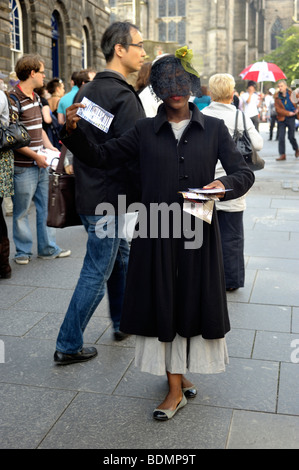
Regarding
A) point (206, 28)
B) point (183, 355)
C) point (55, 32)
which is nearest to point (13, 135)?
point (183, 355)

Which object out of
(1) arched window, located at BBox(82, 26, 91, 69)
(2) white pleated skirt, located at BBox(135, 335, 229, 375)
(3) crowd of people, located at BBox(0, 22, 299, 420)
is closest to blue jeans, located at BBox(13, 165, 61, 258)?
(3) crowd of people, located at BBox(0, 22, 299, 420)

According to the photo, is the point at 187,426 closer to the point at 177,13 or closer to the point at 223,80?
the point at 223,80

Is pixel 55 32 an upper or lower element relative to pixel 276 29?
lower

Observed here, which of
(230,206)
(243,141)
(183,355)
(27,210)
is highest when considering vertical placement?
(243,141)

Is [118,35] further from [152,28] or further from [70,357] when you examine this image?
[152,28]

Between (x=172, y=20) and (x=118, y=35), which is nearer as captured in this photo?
(x=118, y=35)

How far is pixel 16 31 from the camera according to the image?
57.1ft

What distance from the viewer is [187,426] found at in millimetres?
3297

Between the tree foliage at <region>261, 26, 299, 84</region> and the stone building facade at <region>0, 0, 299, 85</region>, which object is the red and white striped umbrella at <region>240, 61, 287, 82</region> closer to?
the stone building facade at <region>0, 0, 299, 85</region>

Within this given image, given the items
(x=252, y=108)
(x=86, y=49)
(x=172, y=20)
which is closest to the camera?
(x=252, y=108)

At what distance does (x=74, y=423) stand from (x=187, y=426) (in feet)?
1.97

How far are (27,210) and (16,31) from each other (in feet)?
39.5

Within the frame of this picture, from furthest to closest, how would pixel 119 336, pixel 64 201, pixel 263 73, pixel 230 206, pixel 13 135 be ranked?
pixel 263 73
pixel 13 135
pixel 230 206
pixel 119 336
pixel 64 201

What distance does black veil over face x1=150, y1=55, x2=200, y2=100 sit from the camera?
3.25 meters
